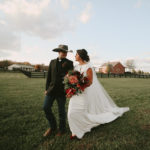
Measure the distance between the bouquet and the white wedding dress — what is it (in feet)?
0.66

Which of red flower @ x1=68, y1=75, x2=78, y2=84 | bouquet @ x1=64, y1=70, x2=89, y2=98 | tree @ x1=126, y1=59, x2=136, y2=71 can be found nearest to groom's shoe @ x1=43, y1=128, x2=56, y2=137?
bouquet @ x1=64, y1=70, x2=89, y2=98

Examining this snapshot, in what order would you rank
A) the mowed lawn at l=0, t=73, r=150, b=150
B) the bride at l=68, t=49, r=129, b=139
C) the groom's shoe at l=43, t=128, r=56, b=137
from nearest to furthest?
the mowed lawn at l=0, t=73, r=150, b=150
the bride at l=68, t=49, r=129, b=139
the groom's shoe at l=43, t=128, r=56, b=137

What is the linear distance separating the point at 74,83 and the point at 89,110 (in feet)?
5.11

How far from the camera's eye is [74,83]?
340cm

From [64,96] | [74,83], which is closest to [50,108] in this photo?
[64,96]

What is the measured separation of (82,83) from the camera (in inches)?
137

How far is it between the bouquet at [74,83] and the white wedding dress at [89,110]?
0.20m

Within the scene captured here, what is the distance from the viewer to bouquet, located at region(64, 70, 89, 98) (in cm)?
338

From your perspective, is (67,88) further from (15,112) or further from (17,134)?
(15,112)

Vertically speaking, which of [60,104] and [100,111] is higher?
[60,104]

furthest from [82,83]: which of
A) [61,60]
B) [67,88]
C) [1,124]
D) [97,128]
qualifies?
[1,124]

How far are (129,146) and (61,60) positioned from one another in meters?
2.61

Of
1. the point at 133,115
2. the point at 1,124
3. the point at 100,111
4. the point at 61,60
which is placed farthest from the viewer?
the point at 133,115

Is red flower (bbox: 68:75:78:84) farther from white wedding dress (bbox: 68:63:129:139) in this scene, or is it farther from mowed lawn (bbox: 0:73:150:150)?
mowed lawn (bbox: 0:73:150:150)
